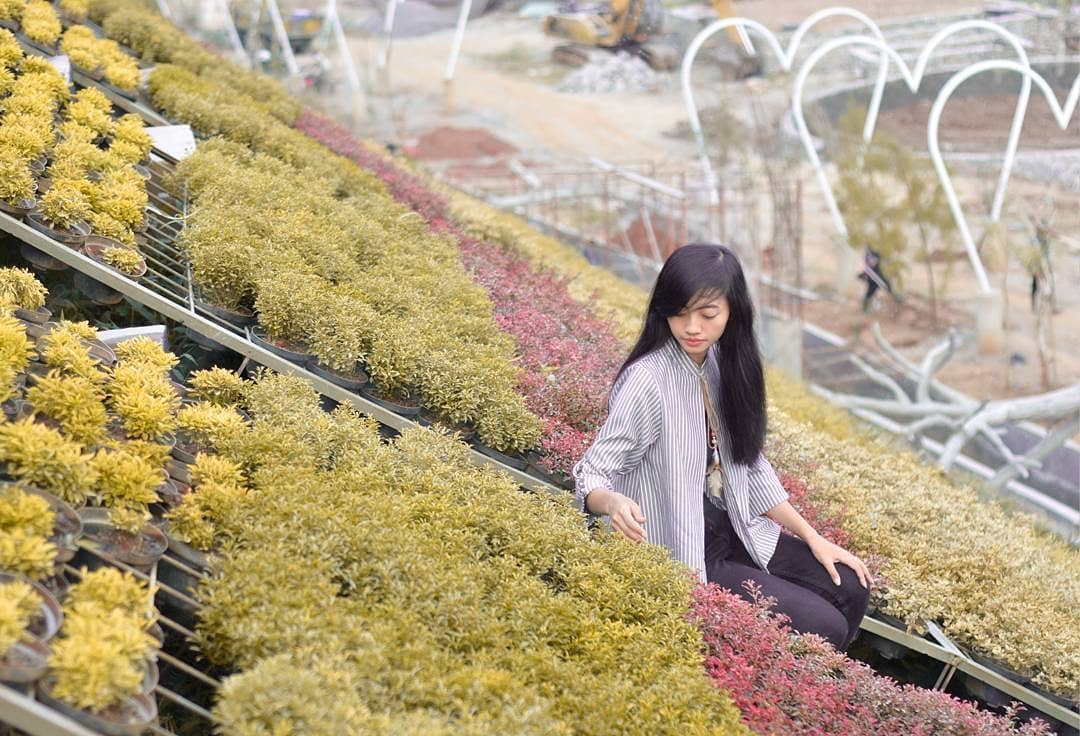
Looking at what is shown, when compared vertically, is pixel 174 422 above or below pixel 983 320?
above

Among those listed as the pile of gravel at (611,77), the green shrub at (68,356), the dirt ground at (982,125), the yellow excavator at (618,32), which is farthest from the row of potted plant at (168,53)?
the yellow excavator at (618,32)

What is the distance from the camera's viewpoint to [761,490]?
13.2ft

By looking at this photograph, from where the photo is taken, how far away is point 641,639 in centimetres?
316

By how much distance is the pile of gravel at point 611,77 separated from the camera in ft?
115

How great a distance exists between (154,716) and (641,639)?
4.66ft

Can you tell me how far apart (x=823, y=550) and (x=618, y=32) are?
117ft

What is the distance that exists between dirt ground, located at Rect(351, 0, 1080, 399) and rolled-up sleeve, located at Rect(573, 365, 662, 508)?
14489mm

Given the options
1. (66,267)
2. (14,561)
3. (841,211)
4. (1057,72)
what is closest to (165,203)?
(66,267)

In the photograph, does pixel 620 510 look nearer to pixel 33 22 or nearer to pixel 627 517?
pixel 627 517

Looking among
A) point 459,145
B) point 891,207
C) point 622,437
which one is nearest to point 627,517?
point 622,437

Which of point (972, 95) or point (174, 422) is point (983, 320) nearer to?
point (972, 95)

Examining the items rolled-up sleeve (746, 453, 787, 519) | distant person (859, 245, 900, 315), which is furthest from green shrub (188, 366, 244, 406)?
distant person (859, 245, 900, 315)

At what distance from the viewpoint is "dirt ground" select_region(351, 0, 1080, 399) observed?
18.5 metres

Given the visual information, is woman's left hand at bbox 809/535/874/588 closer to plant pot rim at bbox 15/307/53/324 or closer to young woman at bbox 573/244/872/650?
young woman at bbox 573/244/872/650
